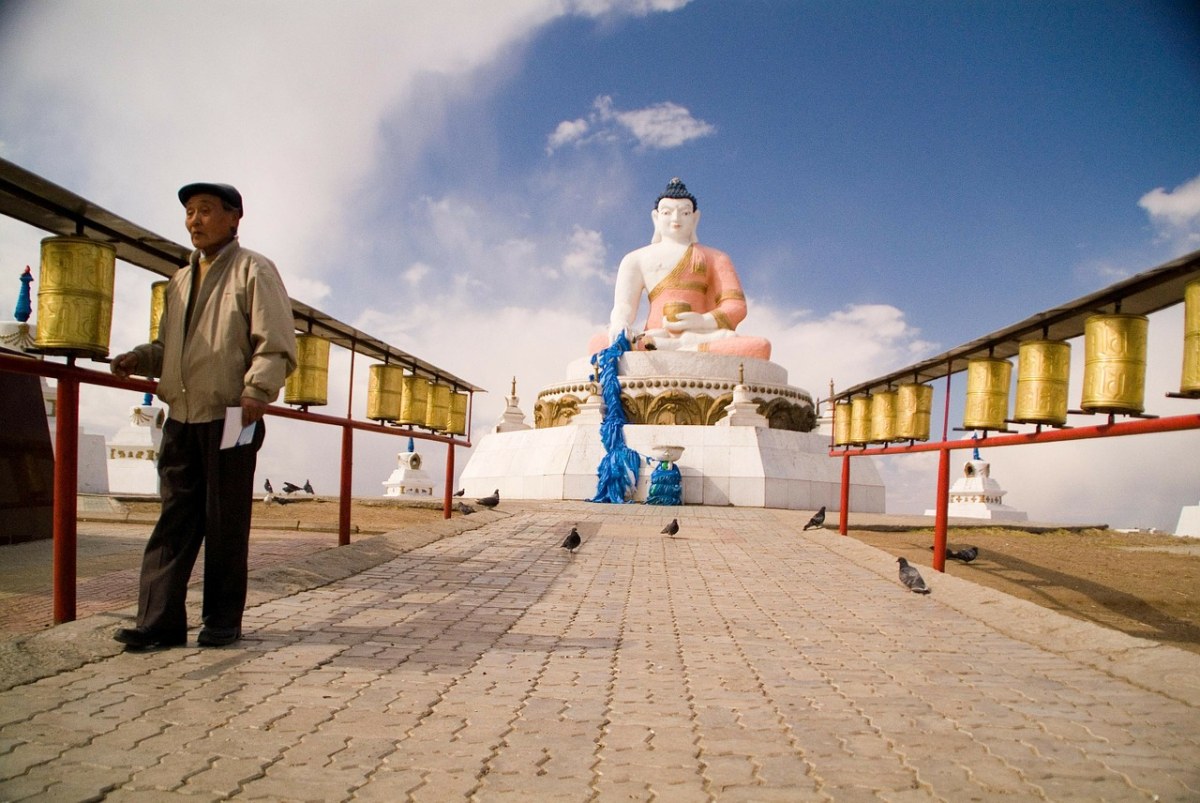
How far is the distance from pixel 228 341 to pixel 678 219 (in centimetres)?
2014

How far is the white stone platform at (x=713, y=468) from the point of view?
614 inches

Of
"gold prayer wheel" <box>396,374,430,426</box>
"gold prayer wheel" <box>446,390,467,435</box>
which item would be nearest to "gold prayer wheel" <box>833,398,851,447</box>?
"gold prayer wheel" <box>446,390,467,435</box>

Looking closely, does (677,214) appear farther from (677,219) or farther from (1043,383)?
(1043,383)

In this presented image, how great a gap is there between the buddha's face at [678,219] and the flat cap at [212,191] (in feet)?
64.7

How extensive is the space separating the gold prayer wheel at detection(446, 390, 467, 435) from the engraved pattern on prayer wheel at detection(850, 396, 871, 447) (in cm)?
512

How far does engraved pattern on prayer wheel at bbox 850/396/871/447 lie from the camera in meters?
9.30

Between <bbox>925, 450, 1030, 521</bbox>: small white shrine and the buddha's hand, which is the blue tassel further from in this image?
<bbox>925, 450, 1030, 521</bbox>: small white shrine

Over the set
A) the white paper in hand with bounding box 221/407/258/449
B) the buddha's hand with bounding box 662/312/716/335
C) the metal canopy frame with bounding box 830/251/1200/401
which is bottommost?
the white paper in hand with bounding box 221/407/258/449

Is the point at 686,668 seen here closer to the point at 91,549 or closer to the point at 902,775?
the point at 902,775

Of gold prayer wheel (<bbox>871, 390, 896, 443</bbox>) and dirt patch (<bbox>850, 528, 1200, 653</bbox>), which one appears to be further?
gold prayer wheel (<bbox>871, 390, 896, 443</bbox>)

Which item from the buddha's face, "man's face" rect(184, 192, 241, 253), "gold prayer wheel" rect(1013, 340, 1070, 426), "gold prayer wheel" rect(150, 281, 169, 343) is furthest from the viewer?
the buddha's face

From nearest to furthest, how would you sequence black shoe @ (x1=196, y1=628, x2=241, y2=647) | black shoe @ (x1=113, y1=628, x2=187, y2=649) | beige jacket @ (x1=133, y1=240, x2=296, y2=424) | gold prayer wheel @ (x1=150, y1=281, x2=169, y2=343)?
black shoe @ (x1=113, y1=628, x2=187, y2=649) < black shoe @ (x1=196, y1=628, x2=241, y2=647) < beige jacket @ (x1=133, y1=240, x2=296, y2=424) < gold prayer wheel @ (x1=150, y1=281, x2=169, y2=343)

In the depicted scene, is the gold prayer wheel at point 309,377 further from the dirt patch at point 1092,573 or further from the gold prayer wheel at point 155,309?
the dirt patch at point 1092,573

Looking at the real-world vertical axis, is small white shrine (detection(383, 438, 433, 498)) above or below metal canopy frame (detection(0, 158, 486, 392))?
below
